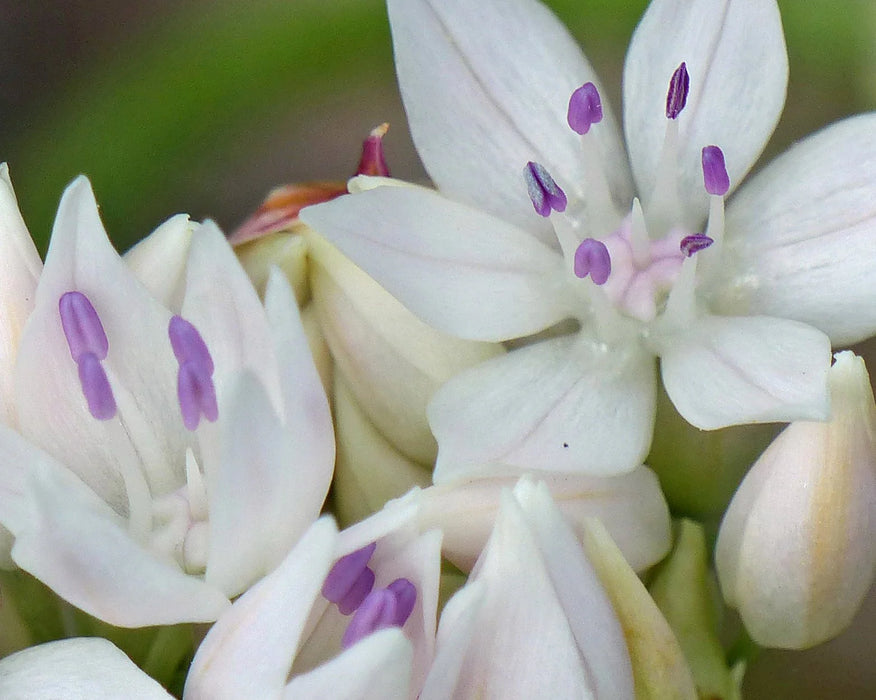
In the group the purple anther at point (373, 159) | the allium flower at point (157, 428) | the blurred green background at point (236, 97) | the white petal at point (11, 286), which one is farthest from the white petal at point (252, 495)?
the blurred green background at point (236, 97)

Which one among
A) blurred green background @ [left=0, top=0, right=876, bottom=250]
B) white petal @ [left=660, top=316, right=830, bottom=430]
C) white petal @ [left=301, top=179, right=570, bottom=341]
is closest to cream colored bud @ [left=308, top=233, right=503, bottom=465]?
white petal @ [left=301, top=179, right=570, bottom=341]

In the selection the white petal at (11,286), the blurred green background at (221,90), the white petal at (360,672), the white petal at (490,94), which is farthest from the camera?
the blurred green background at (221,90)

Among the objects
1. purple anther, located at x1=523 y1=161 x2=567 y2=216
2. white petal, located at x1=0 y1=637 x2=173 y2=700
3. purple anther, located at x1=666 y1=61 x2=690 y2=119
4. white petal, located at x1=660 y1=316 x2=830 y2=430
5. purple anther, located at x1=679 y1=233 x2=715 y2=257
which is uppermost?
purple anther, located at x1=666 y1=61 x2=690 y2=119

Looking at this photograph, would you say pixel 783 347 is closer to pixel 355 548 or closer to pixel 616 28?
pixel 355 548

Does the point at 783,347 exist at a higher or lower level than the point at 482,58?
lower

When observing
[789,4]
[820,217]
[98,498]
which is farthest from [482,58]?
[789,4]

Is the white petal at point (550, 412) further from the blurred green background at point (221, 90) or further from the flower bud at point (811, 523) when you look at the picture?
the blurred green background at point (221, 90)

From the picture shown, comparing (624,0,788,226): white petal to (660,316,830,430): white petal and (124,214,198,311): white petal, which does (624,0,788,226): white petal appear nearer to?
(660,316,830,430): white petal
